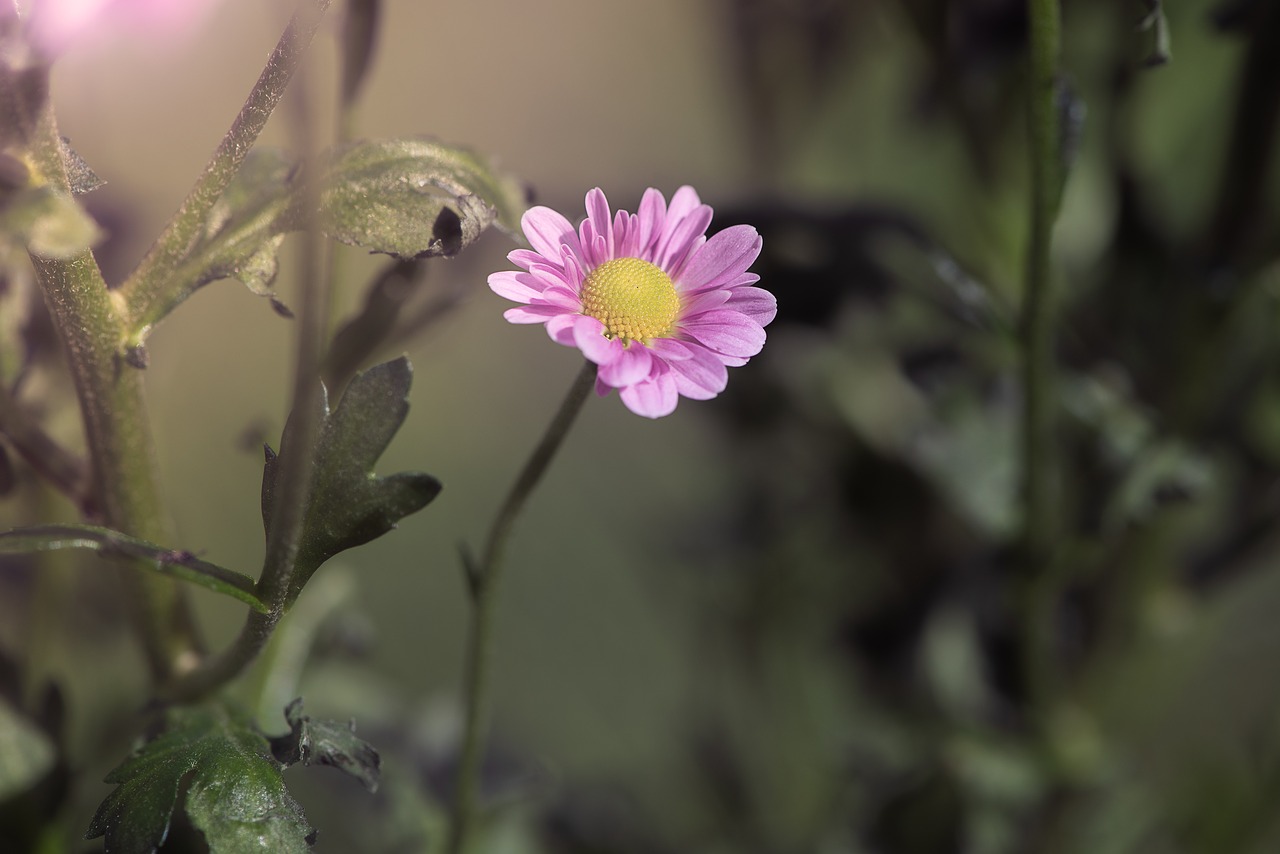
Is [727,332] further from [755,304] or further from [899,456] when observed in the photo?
[899,456]

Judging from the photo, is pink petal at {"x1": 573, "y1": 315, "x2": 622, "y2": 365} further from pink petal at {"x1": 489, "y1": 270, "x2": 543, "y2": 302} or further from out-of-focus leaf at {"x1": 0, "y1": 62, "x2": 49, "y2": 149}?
out-of-focus leaf at {"x1": 0, "y1": 62, "x2": 49, "y2": 149}

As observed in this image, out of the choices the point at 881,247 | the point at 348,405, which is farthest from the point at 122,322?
the point at 881,247

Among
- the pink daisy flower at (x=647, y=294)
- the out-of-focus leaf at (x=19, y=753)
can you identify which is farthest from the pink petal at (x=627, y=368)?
the out-of-focus leaf at (x=19, y=753)

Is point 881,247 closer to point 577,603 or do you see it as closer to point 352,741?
point 352,741

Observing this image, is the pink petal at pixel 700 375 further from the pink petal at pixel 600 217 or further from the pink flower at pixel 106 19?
the pink flower at pixel 106 19

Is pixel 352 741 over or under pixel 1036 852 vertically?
under

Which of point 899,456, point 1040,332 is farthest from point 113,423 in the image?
point 899,456
